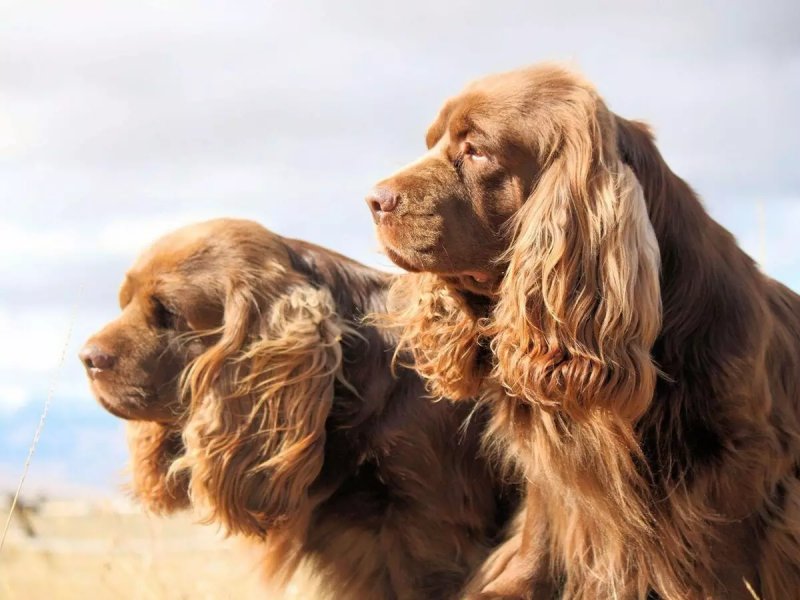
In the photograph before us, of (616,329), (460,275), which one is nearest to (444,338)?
(460,275)

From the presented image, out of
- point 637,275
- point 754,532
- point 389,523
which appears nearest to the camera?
point 637,275

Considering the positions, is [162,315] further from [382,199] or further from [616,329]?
[616,329]

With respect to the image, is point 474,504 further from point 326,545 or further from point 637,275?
point 637,275

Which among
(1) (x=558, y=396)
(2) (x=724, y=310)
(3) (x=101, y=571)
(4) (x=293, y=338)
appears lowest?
(3) (x=101, y=571)

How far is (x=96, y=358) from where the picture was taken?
15.1 ft

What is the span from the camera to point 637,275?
3.54m

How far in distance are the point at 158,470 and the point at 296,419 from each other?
883mm

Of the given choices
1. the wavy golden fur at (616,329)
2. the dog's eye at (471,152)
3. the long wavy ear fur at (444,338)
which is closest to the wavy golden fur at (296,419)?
the long wavy ear fur at (444,338)

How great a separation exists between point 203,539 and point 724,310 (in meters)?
3.26

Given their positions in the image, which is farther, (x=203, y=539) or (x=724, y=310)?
(x=203, y=539)

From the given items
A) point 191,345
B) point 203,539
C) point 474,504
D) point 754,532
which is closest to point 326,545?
point 474,504

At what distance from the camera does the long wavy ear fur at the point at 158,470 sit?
516 cm

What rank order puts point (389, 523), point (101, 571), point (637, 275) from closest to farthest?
point (637, 275) < point (389, 523) < point (101, 571)

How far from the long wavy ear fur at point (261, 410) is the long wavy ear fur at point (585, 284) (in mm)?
1241
